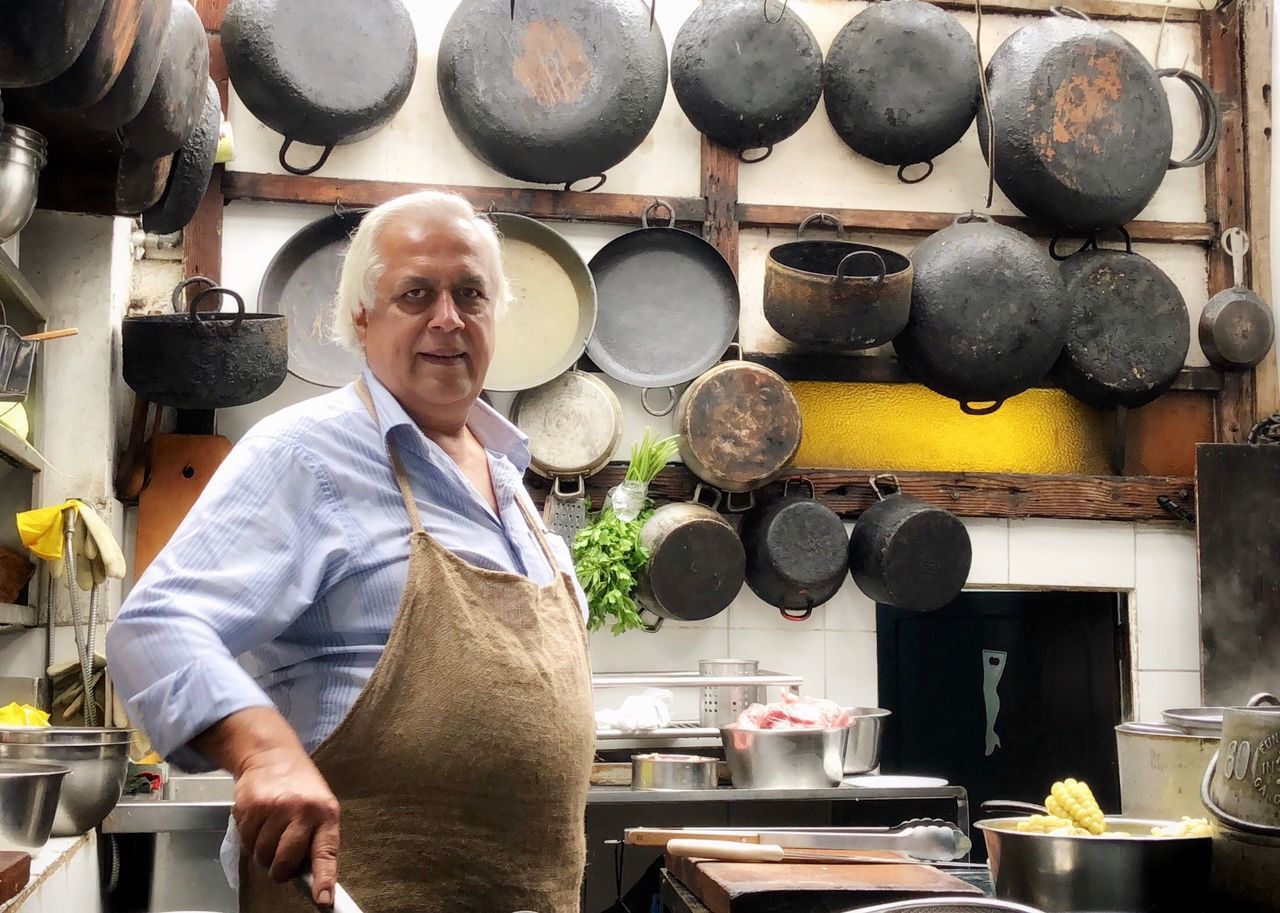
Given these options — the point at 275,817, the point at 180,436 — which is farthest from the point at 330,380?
the point at 275,817

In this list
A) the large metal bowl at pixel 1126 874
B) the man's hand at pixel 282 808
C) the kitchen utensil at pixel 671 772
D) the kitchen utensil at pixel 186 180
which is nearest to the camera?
the man's hand at pixel 282 808

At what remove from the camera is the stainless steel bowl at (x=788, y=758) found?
3.63 meters

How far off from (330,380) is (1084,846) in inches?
116

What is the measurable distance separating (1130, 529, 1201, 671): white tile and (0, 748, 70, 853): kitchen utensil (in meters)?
3.62

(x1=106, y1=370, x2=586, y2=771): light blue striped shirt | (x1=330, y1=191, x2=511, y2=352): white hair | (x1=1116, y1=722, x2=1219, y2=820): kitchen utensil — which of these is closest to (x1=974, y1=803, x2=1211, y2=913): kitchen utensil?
(x1=1116, y1=722, x2=1219, y2=820): kitchen utensil

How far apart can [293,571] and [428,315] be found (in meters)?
0.43

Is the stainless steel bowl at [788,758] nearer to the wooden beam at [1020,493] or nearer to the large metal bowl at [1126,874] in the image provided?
the wooden beam at [1020,493]

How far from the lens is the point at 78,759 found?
106 inches

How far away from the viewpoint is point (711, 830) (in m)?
2.88

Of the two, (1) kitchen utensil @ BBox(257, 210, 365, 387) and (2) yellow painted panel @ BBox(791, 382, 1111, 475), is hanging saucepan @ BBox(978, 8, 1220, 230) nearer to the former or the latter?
(2) yellow painted panel @ BBox(791, 382, 1111, 475)

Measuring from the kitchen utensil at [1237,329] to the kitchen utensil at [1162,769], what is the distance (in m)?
2.87

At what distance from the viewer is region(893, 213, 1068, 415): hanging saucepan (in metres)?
4.31

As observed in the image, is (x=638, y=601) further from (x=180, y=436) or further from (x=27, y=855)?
(x=27, y=855)

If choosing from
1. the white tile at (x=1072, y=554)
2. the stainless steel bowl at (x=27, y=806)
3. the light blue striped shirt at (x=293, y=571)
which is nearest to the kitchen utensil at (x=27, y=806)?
the stainless steel bowl at (x=27, y=806)
